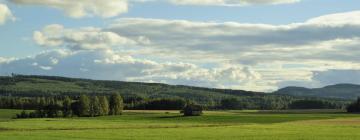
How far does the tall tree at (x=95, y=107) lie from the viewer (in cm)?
17025

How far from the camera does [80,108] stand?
16875 centimetres

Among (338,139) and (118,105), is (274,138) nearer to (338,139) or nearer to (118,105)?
(338,139)

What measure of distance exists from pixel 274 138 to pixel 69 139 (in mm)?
20594

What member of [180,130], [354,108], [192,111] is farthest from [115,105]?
[180,130]

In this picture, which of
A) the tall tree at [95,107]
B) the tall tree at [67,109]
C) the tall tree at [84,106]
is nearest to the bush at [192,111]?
the tall tree at [95,107]

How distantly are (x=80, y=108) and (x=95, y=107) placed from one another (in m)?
4.34

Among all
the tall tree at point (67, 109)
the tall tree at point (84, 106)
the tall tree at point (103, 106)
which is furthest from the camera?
the tall tree at point (103, 106)

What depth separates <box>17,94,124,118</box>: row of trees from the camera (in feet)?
540

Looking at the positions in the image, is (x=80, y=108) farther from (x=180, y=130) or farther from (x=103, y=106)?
(x=180, y=130)

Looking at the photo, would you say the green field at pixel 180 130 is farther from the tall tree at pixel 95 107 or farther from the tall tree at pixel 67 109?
the tall tree at pixel 95 107

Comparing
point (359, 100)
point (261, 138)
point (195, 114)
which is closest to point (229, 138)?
point (261, 138)

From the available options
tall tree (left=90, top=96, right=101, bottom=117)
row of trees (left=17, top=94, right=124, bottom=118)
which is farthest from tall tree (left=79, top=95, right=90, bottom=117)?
tall tree (left=90, top=96, right=101, bottom=117)

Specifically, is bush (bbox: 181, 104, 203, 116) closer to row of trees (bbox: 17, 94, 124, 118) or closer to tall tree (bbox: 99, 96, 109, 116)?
row of trees (bbox: 17, 94, 124, 118)

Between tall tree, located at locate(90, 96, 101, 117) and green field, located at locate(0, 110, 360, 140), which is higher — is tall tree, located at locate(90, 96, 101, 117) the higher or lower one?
the higher one
